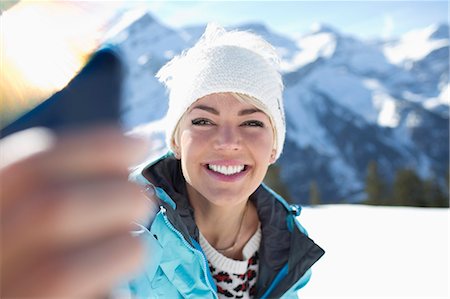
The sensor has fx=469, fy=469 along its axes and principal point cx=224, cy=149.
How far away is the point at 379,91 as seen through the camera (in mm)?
159875

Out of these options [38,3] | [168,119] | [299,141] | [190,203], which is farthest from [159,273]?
[299,141]

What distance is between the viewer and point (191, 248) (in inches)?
83.0

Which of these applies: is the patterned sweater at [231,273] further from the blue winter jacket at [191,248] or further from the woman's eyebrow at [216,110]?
the woman's eyebrow at [216,110]

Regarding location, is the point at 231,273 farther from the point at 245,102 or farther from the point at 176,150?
the point at 245,102

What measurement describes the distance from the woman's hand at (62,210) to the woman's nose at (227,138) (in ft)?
4.76

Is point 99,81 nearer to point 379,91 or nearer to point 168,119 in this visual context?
point 168,119

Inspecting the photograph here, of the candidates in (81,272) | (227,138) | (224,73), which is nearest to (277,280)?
(227,138)

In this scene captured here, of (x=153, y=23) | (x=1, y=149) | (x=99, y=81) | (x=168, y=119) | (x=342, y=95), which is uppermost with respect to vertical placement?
(x=153, y=23)

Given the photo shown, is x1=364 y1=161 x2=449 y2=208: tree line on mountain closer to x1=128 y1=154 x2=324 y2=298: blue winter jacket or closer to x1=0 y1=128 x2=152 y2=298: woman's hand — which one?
x1=128 y1=154 x2=324 y2=298: blue winter jacket

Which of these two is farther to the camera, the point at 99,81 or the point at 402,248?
the point at 402,248

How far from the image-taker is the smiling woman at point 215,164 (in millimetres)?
2133

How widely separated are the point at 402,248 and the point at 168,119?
3508 millimetres

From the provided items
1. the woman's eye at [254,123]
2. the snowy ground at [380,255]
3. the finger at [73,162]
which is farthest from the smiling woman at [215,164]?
the finger at [73,162]

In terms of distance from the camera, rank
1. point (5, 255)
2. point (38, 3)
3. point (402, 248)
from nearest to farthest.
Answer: point (5, 255) < point (38, 3) < point (402, 248)
